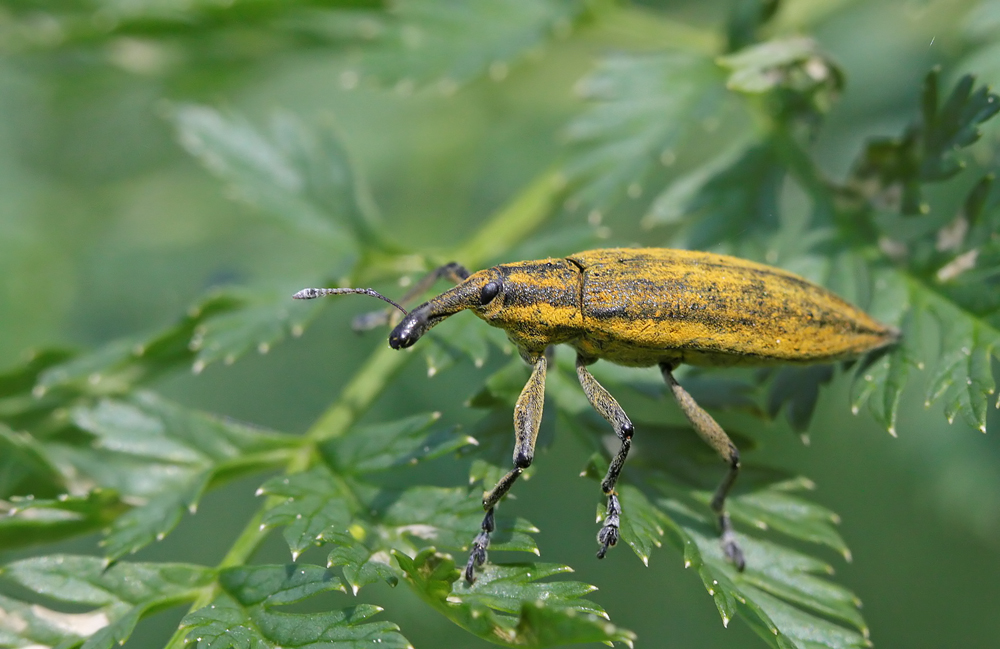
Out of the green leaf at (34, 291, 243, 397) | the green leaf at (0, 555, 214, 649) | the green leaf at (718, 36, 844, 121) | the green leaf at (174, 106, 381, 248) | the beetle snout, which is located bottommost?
the green leaf at (0, 555, 214, 649)

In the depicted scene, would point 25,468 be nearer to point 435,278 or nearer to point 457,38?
point 435,278

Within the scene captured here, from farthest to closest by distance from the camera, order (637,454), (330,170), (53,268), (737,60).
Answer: (53,268), (330,170), (737,60), (637,454)

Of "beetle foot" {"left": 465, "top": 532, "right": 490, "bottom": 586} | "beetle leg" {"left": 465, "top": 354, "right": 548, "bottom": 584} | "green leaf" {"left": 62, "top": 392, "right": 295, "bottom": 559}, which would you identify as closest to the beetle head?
"beetle leg" {"left": 465, "top": 354, "right": 548, "bottom": 584}

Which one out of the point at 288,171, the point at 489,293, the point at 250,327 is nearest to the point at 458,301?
the point at 489,293

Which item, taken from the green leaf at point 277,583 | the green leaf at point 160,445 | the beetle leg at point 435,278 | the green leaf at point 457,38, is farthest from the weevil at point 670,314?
the green leaf at point 457,38

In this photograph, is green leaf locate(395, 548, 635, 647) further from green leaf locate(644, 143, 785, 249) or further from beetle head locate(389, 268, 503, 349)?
green leaf locate(644, 143, 785, 249)

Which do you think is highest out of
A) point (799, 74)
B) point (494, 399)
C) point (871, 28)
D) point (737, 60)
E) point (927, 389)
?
point (871, 28)

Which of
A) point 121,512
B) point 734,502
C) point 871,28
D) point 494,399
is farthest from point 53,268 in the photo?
point 871,28

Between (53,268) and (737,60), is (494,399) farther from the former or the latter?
(53,268)
